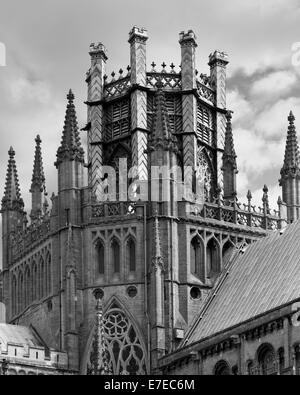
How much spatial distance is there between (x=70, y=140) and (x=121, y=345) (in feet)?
47.5

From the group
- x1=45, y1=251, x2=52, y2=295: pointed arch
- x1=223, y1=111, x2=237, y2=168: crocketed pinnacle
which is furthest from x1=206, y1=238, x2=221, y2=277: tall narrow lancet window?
x1=45, y1=251, x2=52, y2=295: pointed arch

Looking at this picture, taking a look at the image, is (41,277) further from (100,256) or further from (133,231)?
(133,231)

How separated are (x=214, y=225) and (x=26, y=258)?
1372 cm

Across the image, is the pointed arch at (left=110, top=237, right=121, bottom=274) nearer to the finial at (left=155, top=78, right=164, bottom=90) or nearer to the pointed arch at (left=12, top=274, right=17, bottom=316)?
the pointed arch at (left=12, top=274, right=17, bottom=316)

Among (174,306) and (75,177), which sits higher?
(75,177)

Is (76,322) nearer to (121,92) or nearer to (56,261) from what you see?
(56,261)

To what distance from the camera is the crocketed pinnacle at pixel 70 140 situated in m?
106

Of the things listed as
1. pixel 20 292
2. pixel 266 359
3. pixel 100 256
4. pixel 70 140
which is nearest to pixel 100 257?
pixel 100 256

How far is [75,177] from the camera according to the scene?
106 metres

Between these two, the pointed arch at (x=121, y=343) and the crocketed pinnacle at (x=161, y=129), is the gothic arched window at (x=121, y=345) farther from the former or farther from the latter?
the crocketed pinnacle at (x=161, y=129)

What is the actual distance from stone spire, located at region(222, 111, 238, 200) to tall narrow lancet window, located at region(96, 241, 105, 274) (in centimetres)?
1014

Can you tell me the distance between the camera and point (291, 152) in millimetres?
113188
